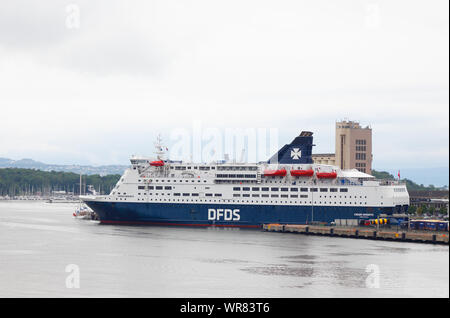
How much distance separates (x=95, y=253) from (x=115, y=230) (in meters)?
18.7

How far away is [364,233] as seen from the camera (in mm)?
63812

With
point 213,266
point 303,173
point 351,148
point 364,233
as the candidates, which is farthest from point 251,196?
point 351,148

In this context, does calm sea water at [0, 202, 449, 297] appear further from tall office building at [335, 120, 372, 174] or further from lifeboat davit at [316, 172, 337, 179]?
tall office building at [335, 120, 372, 174]

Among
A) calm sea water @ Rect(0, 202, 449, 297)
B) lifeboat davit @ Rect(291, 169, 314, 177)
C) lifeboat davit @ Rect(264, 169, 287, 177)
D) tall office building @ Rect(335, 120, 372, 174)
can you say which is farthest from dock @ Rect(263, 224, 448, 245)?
tall office building @ Rect(335, 120, 372, 174)

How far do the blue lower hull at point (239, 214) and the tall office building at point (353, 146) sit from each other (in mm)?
55162

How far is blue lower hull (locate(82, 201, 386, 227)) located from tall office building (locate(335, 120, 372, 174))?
55.2 meters

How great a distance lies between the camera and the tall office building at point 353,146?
127 metres

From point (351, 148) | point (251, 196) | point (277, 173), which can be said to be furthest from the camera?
point (351, 148)

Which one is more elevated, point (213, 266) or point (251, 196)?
point (251, 196)

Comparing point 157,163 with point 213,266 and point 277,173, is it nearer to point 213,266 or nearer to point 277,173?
point 277,173

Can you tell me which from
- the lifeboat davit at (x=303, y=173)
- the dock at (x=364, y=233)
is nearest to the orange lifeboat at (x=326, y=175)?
the lifeboat davit at (x=303, y=173)

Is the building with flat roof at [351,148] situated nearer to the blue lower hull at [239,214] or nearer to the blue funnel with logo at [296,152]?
the blue funnel with logo at [296,152]

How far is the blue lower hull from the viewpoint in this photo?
236 ft

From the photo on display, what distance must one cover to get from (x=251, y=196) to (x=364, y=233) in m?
13.5
